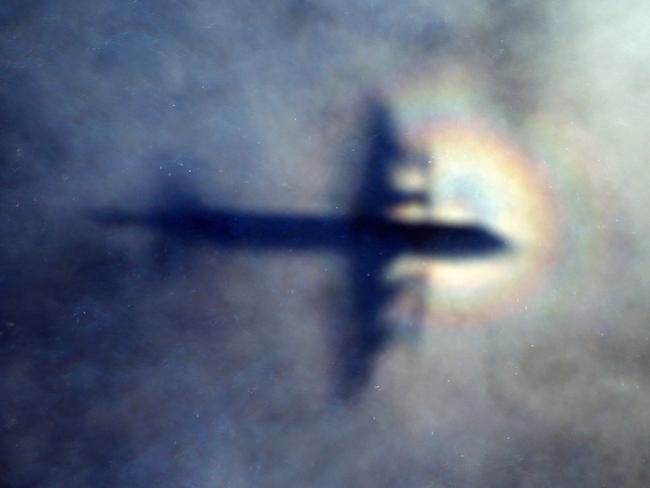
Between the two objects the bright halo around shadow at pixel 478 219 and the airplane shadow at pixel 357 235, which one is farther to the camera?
the bright halo around shadow at pixel 478 219

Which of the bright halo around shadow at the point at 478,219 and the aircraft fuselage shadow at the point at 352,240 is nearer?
the aircraft fuselage shadow at the point at 352,240

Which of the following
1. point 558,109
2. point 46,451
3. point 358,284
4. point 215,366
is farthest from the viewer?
point 558,109

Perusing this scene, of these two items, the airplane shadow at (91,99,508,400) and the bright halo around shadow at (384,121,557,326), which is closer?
the airplane shadow at (91,99,508,400)

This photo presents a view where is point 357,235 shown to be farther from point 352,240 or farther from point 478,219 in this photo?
point 478,219

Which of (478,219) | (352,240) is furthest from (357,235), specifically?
(478,219)

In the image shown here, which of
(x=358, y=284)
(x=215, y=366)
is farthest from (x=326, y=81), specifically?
(x=215, y=366)

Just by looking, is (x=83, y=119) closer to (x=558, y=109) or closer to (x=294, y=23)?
(x=294, y=23)

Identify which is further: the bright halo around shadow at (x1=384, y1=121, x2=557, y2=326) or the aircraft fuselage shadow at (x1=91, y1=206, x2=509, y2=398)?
the bright halo around shadow at (x1=384, y1=121, x2=557, y2=326)

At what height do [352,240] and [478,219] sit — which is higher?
[478,219]
